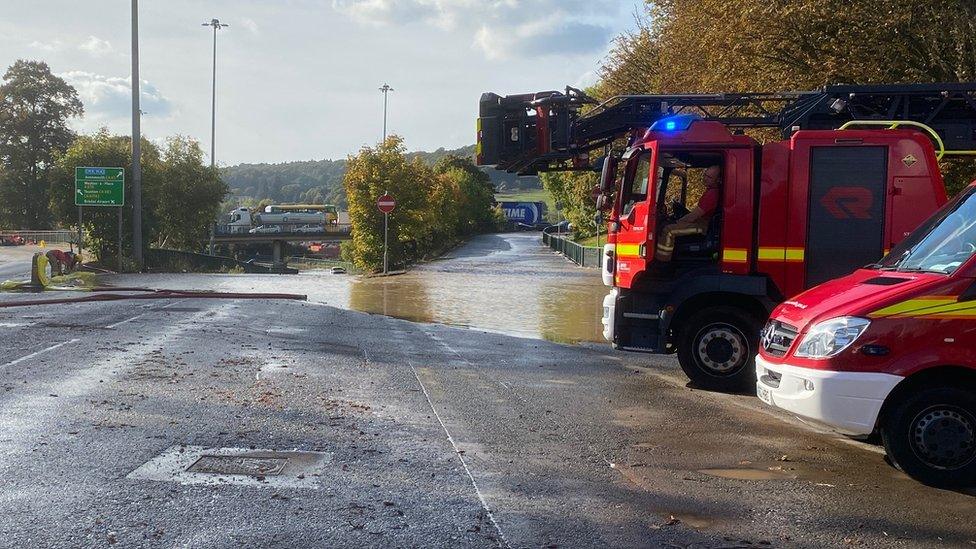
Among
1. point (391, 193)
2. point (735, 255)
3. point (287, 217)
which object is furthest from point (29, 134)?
point (735, 255)

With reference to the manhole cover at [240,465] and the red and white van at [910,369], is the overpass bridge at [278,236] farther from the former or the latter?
the red and white van at [910,369]

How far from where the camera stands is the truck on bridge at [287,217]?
336 ft

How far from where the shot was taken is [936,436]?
6344mm

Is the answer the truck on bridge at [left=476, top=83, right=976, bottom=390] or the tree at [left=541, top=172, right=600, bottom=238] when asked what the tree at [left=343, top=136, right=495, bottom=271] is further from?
the truck on bridge at [left=476, top=83, right=976, bottom=390]

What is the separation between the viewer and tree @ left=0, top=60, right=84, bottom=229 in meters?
81.7

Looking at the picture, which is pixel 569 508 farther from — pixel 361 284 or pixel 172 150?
pixel 172 150

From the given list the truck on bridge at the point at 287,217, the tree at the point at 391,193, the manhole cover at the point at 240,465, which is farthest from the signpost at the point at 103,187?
the truck on bridge at the point at 287,217

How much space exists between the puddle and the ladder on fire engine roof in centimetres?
519

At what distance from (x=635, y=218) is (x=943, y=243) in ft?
14.0

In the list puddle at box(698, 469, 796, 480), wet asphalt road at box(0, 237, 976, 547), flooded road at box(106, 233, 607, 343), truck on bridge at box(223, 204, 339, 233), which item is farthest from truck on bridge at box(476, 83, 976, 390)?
truck on bridge at box(223, 204, 339, 233)

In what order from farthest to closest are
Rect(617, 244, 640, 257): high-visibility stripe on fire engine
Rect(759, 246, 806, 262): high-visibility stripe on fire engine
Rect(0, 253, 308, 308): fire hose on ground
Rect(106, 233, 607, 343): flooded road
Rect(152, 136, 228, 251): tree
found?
Rect(152, 136, 228, 251): tree < Rect(0, 253, 308, 308): fire hose on ground < Rect(106, 233, 607, 343): flooded road < Rect(617, 244, 640, 257): high-visibility stripe on fire engine < Rect(759, 246, 806, 262): high-visibility stripe on fire engine

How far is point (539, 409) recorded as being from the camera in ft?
29.1

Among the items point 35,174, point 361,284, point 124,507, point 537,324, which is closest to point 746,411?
point 124,507

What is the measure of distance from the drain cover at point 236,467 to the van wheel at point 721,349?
5033 millimetres
